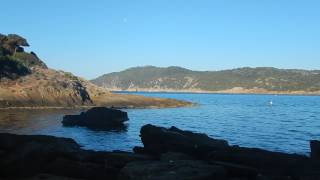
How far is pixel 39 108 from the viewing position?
103 meters

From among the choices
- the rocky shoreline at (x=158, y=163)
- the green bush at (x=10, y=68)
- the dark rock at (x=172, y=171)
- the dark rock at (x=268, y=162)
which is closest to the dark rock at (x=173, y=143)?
the rocky shoreline at (x=158, y=163)

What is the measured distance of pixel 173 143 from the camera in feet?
79.8

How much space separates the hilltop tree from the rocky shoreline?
10652cm

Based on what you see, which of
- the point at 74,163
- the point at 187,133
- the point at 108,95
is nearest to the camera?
the point at 74,163

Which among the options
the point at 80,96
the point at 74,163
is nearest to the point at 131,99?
the point at 80,96

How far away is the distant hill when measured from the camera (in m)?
107

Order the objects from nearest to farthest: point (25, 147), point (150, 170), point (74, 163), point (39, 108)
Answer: point (150, 170)
point (74, 163)
point (25, 147)
point (39, 108)

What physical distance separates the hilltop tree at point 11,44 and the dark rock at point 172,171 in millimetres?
112653

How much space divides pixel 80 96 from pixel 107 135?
67751mm

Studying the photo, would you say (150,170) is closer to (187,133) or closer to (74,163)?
(74,163)

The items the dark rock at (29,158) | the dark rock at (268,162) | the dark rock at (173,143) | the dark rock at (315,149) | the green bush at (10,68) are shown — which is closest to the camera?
the dark rock at (29,158)

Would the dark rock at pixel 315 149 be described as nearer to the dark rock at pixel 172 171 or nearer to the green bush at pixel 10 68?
the dark rock at pixel 172 171

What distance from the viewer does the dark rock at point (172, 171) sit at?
51.4ft

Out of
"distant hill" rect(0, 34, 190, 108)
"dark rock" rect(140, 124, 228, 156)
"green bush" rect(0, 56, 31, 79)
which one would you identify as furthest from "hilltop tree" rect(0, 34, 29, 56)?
"dark rock" rect(140, 124, 228, 156)
